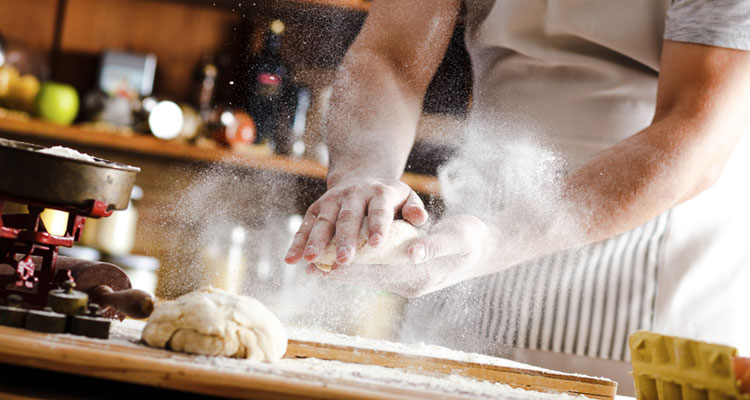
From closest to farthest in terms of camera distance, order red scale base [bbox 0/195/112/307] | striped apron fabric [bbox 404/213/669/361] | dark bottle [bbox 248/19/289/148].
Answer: red scale base [bbox 0/195/112/307], striped apron fabric [bbox 404/213/669/361], dark bottle [bbox 248/19/289/148]

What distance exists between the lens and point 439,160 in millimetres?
2107

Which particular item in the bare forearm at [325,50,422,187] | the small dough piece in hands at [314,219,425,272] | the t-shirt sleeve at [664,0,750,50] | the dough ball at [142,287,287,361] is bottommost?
the dough ball at [142,287,287,361]

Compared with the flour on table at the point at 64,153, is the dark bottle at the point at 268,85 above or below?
above

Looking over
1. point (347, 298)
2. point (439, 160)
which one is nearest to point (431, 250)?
point (347, 298)

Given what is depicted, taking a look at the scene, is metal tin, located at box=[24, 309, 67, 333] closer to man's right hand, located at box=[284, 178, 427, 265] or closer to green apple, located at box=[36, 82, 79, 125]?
man's right hand, located at box=[284, 178, 427, 265]

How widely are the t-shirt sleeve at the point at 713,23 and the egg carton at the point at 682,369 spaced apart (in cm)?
75

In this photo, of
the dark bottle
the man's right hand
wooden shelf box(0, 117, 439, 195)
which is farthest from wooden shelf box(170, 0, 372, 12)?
the man's right hand

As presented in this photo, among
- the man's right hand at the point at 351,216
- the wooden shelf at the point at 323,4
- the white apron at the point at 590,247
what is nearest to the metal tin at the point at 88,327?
the man's right hand at the point at 351,216

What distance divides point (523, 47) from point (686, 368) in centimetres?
97

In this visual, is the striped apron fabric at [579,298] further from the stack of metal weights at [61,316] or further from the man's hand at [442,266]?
the stack of metal weights at [61,316]

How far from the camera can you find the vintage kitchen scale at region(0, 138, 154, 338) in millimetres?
1023

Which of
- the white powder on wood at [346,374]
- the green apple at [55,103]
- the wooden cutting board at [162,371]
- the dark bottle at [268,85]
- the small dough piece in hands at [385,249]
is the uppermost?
the dark bottle at [268,85]

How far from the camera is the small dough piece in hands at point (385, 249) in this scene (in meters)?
1.23

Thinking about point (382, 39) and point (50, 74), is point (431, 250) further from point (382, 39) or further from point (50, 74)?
point (50, 74)
